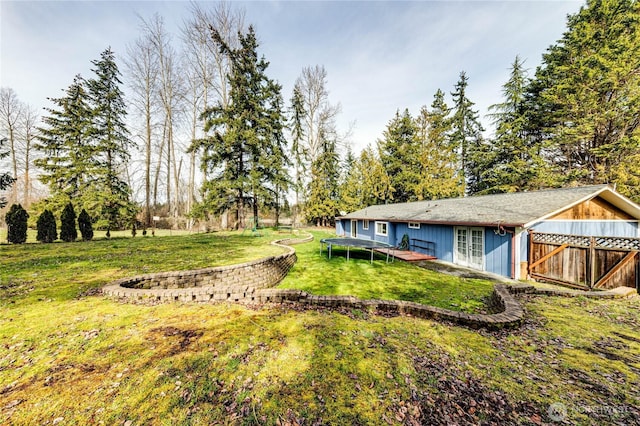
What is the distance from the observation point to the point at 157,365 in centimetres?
290

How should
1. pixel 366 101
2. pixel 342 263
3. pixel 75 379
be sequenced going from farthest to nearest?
1. pixel 366 101
2. pixel 342 263
3. pixel 75 379

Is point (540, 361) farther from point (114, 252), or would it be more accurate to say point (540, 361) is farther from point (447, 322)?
point (114, 252)

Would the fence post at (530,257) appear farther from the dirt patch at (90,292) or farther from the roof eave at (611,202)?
the dirt patch at (90,292)

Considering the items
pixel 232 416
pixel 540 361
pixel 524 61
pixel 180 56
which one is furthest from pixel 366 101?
pixel 232 416

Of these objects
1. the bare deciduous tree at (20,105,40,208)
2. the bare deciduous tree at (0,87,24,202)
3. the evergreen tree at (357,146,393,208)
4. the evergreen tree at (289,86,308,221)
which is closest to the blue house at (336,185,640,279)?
the evergreen tree at (357,146,393,208)

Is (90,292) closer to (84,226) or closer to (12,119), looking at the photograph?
(84,226)

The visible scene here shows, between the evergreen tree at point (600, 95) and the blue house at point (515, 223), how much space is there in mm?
8415

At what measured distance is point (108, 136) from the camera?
58.1 feet

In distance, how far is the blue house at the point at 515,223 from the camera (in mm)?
8500

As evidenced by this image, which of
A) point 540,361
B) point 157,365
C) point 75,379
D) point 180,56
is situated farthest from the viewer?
point 180,56

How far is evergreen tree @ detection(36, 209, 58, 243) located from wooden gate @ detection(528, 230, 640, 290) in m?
22.9

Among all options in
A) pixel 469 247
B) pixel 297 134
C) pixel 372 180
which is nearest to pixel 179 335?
pixel 469 247

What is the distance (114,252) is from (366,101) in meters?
19.1

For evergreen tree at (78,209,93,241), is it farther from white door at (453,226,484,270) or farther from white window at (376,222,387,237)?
white door at (453,226,484,270)
